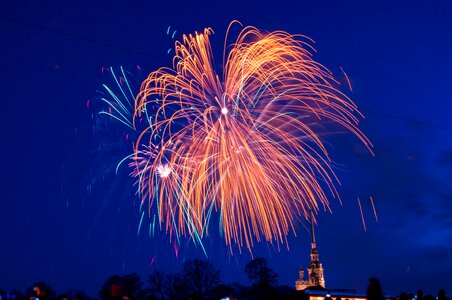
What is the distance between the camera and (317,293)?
2331cm

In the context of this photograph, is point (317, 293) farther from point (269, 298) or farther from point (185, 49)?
point (185, 49)

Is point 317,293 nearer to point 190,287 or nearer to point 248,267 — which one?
point 190,287

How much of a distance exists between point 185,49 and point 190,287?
60.0 m

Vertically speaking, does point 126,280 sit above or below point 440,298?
above

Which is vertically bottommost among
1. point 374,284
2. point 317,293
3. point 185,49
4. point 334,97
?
point 374,284

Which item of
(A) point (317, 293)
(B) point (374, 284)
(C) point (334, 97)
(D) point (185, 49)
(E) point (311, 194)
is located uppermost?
(D) point (185, 49)

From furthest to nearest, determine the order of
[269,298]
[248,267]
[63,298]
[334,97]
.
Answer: [248,267] < [334,97] < [269,298] < [63,298]

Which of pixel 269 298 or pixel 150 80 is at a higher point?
pixel 150 80

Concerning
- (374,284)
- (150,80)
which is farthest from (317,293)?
(374,284)

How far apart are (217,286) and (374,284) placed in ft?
233

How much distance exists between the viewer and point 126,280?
74.0 metres

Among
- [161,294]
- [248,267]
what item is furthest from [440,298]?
[248,267]

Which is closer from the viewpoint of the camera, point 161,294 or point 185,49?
point 185,49

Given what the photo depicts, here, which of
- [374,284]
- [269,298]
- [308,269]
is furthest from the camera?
[308,269]
